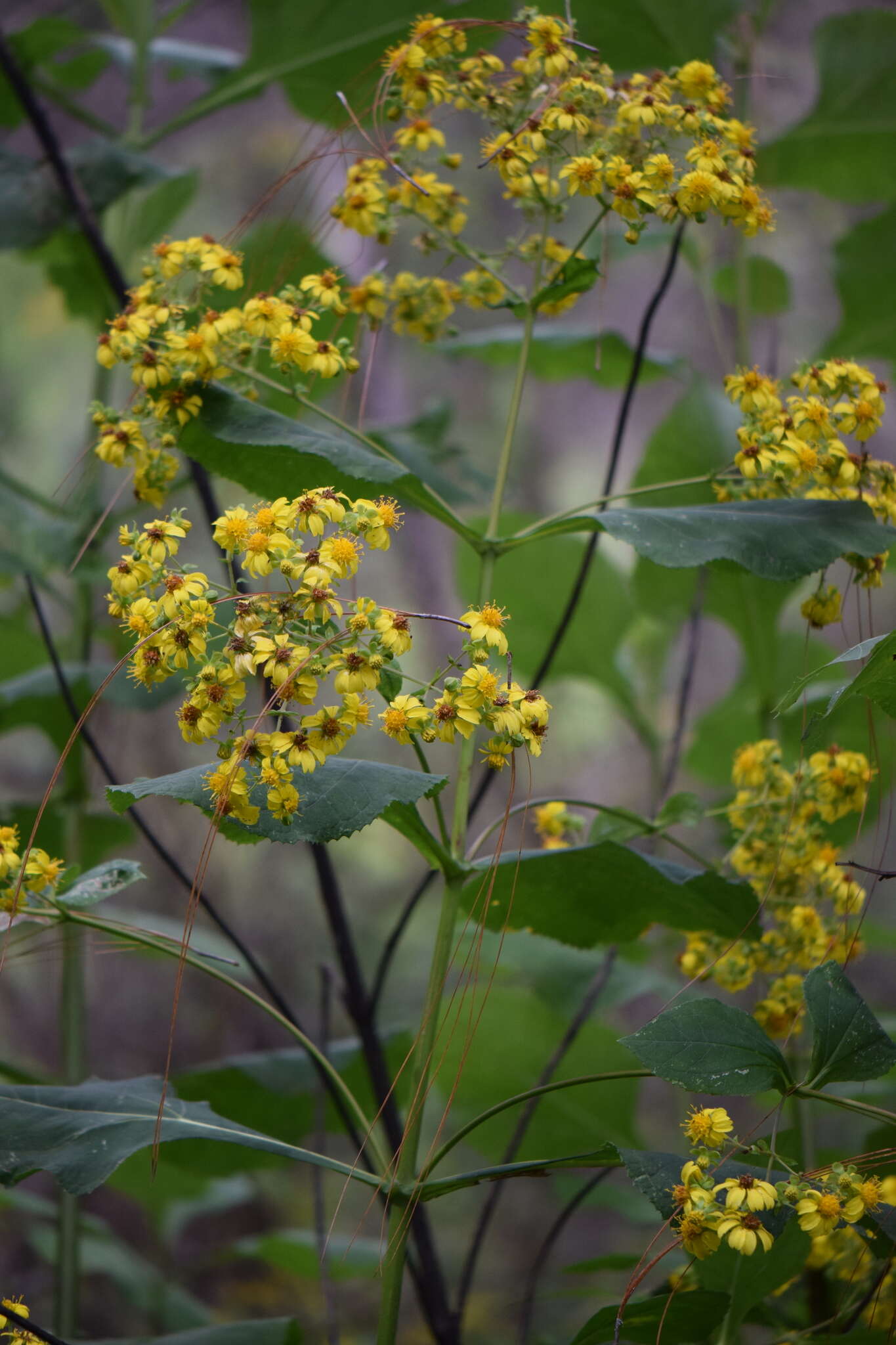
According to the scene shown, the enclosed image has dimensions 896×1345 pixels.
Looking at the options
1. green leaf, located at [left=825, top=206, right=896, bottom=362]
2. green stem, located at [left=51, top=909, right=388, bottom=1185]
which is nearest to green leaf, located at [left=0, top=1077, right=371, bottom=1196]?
green stem, located at [left=51, top=909, right=388, bottom=1185]

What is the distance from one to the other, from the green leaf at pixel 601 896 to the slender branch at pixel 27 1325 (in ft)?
0.76

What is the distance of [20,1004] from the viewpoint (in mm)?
1733

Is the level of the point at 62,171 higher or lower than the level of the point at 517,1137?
higher

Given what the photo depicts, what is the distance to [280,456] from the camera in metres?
0.51

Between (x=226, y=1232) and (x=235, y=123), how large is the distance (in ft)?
7.55

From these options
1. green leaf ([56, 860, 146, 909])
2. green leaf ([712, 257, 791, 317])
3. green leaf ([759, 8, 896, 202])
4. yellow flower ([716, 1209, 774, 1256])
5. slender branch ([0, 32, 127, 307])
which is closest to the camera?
yellow flower ([716, 1209, 774, 1256])

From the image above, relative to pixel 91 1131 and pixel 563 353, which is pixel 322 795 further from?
pixel 563 353

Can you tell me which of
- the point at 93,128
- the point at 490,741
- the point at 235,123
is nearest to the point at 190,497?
the point at 93,128

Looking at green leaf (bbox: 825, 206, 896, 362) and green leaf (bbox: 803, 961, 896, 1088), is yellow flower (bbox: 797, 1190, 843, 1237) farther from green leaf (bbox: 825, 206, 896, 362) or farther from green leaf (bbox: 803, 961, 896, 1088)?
green leaf (bbox: 825, 206, 896, 362)

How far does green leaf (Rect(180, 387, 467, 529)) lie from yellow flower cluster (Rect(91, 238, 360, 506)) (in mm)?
12

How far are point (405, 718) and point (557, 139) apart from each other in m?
0.31

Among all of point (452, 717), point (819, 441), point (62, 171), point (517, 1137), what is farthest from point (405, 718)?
point (62, 171)

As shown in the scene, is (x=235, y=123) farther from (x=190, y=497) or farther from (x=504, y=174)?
(x=504, y=174)

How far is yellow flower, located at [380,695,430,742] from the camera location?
381mm
